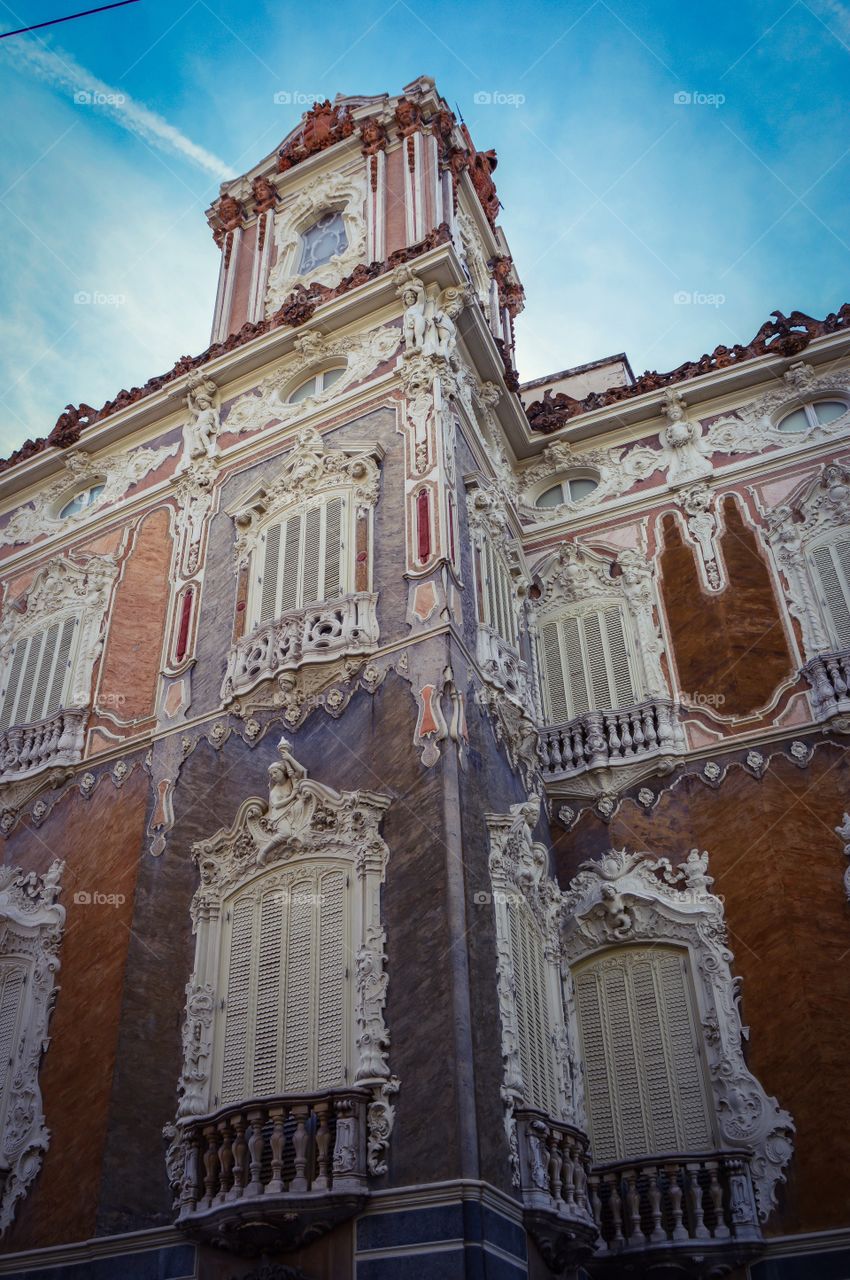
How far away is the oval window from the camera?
2348cm

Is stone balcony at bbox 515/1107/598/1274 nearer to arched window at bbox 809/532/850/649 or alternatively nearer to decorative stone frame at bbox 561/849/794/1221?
decorative stone frame at bbox 561/849/794/1221

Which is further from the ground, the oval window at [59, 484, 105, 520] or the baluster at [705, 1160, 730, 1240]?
the oval window at [59, 484, 105, 520]

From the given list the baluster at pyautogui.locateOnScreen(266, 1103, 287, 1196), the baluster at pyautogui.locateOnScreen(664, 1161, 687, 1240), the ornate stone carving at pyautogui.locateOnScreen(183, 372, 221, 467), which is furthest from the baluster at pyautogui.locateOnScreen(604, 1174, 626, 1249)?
the ornate stone carving at pyautogui.locateOnScreen(183, 372, 221, 467)

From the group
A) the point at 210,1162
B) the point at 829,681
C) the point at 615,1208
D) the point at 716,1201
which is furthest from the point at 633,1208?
the point at 829,681

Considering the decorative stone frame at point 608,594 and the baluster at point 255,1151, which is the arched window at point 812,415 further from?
the baluster at point 255,1151

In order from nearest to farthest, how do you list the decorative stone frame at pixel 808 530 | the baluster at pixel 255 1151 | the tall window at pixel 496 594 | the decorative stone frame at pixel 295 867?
the baluster at pixel 255 1151 < the decorative stone frame at pixel 295 867 < the tall window at pixel 496 594 < the decorative stone frame at pixel 808 530

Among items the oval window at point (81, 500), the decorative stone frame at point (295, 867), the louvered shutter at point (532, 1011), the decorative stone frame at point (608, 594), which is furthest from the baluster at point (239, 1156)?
the oval window at point (81, 500)

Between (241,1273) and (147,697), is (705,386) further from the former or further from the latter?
(241,1273)

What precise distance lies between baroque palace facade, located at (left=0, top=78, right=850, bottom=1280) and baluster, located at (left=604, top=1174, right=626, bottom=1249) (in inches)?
1.5

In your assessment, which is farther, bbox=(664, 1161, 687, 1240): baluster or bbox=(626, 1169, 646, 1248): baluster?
bbox=(626, 1169, 646, 1248): baluster

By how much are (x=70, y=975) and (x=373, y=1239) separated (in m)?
6.05

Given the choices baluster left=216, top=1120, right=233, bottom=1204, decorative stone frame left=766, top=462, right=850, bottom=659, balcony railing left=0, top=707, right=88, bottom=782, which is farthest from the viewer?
decorative stone frame left=766, top=462, right=850, bottom=659

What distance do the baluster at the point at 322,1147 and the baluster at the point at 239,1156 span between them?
2.79 feet

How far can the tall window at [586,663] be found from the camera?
19.4 meters
